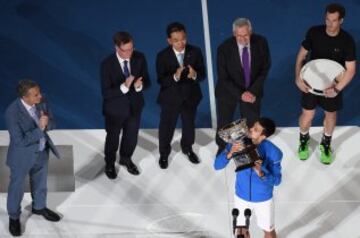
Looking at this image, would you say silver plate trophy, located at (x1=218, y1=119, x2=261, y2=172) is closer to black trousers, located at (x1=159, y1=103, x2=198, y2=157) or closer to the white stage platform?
the white stage platform

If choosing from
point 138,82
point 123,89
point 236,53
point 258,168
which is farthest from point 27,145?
point 236,53

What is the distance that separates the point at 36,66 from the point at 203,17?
217cm

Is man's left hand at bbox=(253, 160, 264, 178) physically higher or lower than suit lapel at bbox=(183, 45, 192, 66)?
lower

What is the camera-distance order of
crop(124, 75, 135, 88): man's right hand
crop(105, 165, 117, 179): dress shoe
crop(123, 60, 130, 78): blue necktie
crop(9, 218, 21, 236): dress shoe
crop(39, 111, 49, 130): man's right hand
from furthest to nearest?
crop(105, 165, 117, 179): dress shoe → crop(123, 60, 130, 78): blue necktie → crop(124, 75, 135, 88): man's right hand → crop(9, 218, 21, 236): dress shoe → crop(39, 111, 49, 130): man's right hand

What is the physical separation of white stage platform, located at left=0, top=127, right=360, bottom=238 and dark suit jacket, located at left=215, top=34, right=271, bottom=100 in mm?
873

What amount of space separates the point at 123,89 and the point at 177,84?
1.93ft

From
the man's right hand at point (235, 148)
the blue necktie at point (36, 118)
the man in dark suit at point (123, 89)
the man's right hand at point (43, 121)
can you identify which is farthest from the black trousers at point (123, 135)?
the man's right hand at point (235, 148)

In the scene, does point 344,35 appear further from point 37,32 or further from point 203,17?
point 37,32

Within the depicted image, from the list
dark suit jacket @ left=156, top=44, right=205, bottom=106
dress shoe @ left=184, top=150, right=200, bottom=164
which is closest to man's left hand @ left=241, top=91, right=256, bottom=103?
dark suit jacket @ left=156, top=44, right=205, bottom=106

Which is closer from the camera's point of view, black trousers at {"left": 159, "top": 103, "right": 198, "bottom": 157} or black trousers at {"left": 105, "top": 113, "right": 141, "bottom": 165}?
black trousers at {"left": 105, "top": 113, "right": 141, "bottom": 165}

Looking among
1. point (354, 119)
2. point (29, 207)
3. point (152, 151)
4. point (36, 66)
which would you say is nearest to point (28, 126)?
point (29, 207)

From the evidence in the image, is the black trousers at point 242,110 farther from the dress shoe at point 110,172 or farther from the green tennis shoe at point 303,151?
the dress shoe at point 110,172

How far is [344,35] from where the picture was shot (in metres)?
8.52

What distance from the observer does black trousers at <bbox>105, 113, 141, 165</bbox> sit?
8.68 meters
